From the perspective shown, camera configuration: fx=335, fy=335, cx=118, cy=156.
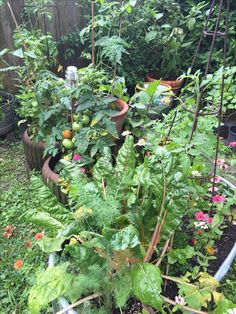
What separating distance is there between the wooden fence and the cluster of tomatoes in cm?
153

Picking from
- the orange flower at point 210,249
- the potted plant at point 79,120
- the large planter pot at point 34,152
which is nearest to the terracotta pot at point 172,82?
the potted plant at point 79,120

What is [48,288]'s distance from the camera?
147cm

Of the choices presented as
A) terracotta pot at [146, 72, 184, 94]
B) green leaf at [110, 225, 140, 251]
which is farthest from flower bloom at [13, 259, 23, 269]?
terracotta pot at [146, 72, 184, 94]

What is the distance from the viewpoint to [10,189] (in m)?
2.86

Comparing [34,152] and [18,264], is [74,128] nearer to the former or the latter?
[34,152]

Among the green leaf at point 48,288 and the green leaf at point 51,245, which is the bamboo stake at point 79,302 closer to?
the green leaf at point 48,288

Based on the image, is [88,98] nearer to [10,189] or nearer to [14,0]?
[10,189]

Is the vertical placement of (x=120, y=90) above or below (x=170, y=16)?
below

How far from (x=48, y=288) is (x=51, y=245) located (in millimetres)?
216

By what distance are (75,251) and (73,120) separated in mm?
1387

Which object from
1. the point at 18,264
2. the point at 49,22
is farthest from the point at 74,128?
the point at 49,22

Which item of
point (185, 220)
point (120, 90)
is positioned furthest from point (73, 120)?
point (185, 220)

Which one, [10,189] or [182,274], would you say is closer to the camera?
[182,274]

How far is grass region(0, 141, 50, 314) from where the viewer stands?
1.99m
